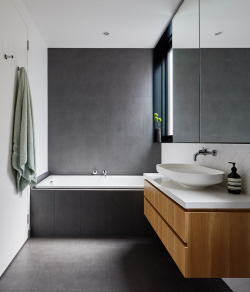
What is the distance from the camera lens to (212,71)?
71.4 inches

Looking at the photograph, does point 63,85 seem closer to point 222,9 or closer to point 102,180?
point 102,180

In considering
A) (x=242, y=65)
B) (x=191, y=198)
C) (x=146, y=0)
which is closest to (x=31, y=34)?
(x=146, y=0)

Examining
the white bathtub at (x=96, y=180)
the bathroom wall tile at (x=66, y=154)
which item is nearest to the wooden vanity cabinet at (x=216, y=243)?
the white bathtub at (x=96, y=180)

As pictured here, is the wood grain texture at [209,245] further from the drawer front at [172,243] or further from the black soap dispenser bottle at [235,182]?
the black soap dispenser bottle at [235,182]

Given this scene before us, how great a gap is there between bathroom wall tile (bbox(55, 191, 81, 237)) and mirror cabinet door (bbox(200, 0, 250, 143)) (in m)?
1.68

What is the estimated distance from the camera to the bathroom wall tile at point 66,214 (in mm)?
2727

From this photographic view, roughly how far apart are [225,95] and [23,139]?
180 centimetres

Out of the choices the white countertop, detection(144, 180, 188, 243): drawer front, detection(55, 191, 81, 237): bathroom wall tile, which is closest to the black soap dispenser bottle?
the white countertop

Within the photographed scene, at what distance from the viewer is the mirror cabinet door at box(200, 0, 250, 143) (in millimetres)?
1441

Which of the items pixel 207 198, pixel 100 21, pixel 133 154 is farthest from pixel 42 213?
pixel 100 21

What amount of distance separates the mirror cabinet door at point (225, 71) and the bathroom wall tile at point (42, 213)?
6.21 ft

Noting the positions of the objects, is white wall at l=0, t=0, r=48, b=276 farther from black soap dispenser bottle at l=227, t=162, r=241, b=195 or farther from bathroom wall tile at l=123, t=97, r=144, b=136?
black soap dispenser bottle at l=227, t=162, r=241, b=195

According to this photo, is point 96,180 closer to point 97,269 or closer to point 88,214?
point 88,214

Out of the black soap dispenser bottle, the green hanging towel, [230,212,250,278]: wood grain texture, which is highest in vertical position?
the green hanging towel
